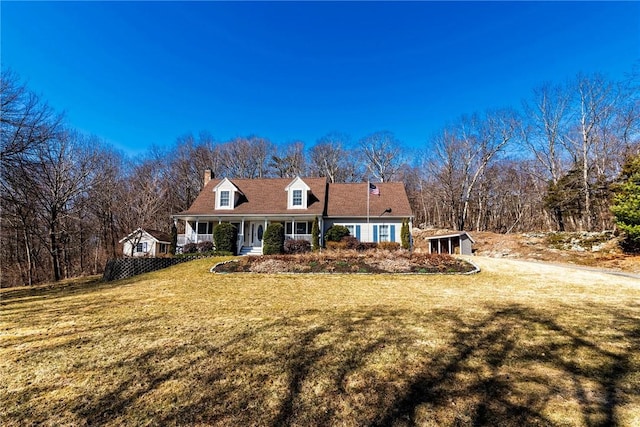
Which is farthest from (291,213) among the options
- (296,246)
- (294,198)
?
(296,246)

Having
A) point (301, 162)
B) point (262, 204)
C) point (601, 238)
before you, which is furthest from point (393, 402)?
point (301, 162)

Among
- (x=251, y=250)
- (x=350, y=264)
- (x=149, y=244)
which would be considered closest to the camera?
(x=350, y=264)

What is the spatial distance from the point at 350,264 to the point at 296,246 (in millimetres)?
6149

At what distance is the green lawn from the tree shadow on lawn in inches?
0.7

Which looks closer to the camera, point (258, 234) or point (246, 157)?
point (258, 234)

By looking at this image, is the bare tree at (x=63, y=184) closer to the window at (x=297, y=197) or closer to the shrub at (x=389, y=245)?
the window at (x=297, y=197)

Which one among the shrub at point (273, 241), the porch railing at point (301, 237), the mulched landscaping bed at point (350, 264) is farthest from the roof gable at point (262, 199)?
the mulched landscaping bed at point (350, 264)

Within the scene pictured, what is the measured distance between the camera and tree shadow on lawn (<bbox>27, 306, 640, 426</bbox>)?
2.76m

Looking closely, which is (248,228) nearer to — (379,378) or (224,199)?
(224,199)

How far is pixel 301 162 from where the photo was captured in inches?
1516

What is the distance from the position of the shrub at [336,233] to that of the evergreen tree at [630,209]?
14.6 m

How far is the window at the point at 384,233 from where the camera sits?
2148 centimetres

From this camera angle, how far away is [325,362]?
3814 millimetres

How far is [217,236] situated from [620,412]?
1840 centimetres
